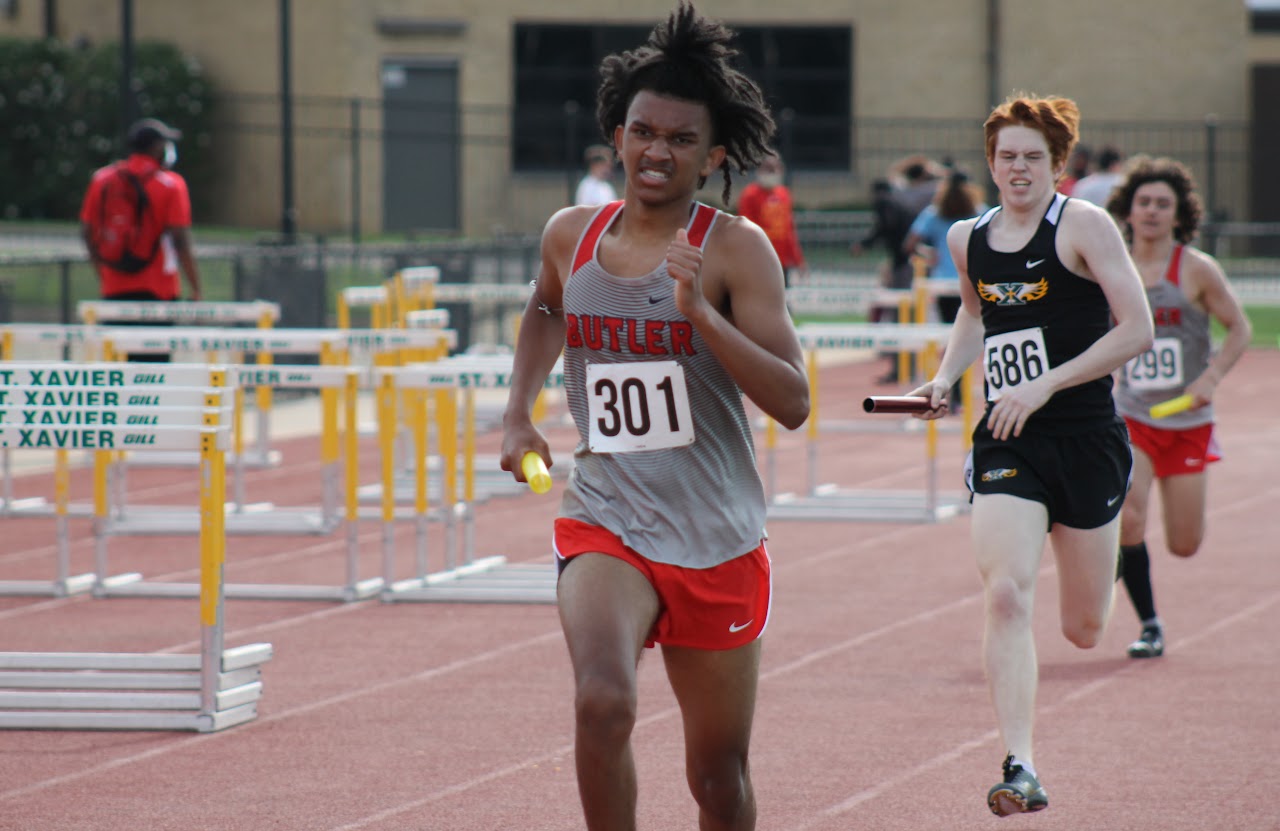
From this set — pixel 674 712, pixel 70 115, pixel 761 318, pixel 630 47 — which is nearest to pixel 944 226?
pixel 674 712

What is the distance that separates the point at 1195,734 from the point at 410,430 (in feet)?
24.3

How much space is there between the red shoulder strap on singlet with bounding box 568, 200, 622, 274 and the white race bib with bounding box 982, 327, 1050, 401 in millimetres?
1631

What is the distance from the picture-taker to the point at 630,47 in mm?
35875

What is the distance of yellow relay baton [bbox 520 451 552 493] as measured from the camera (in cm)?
427

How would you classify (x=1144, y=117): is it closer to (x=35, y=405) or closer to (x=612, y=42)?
(x=612, y=42)

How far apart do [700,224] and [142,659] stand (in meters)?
3.34

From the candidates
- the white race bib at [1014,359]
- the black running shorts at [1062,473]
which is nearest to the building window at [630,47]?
the white race bib at [1014,359]

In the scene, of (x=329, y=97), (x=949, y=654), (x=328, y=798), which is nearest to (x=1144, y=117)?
(x=329, y=97)

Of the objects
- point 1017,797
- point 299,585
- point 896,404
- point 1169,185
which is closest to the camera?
point 1017,797

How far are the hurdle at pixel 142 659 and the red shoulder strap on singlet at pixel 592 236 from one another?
2.50 meters

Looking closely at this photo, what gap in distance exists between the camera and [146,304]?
12.5 meters

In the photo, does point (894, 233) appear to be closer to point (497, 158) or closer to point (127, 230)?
point (127, 230)

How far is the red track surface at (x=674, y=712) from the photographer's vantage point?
5789 millimetres

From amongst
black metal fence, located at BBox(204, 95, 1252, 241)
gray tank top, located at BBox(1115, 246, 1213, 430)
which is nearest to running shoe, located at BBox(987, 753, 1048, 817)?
gray tank top, located at BBox(1115, 246, 1213, 430)
